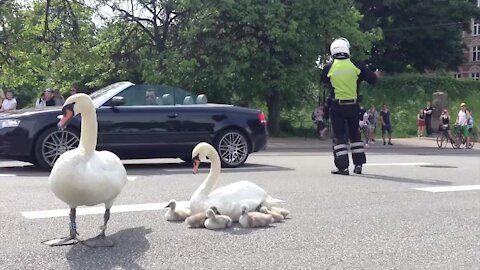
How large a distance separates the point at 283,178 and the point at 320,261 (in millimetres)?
5087

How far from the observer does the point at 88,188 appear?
17.0ft

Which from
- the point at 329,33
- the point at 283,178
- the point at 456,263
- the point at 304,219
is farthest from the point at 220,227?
the point at 329,33

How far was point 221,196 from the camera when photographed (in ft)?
21.1

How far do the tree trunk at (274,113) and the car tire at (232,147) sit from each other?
49.1ft

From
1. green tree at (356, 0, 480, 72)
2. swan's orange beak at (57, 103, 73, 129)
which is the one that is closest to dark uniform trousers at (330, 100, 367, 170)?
swan's orange beak at (57, 103, 73, 129)

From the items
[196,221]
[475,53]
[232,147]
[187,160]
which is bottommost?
[196,221]

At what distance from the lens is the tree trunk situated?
2728 centimetres

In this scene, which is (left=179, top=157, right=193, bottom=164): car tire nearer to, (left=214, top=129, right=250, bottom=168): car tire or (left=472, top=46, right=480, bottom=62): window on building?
(left=214, top=129, right=250, bottom=168): car tire

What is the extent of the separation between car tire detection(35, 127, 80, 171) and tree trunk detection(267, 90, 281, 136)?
16616 mm

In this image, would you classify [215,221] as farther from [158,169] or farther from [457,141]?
[457,141]

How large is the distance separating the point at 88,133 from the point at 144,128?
599cm

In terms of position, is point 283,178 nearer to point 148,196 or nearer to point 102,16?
point 148,196

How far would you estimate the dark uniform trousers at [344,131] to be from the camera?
35.0ft

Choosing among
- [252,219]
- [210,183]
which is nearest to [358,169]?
[210,183]
